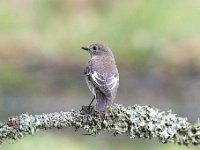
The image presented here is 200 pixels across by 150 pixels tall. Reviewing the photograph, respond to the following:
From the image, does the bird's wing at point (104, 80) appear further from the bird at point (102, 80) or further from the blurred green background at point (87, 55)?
the blurred green background at point (87, 55)

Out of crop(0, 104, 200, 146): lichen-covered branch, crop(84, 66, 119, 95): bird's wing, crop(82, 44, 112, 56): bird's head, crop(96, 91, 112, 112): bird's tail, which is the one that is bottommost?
crop(0, 104, 200, 146): lichen-covered branch

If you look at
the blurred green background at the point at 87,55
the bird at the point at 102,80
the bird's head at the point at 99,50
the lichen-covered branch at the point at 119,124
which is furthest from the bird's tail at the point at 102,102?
the blurred green background at the point at 87,55

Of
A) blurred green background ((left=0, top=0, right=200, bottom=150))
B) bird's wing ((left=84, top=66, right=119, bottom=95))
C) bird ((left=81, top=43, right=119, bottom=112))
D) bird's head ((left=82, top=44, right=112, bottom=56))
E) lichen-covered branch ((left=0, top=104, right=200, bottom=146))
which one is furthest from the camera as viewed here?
blurred green background ((left=0, top=0, right=200, bottom=150))

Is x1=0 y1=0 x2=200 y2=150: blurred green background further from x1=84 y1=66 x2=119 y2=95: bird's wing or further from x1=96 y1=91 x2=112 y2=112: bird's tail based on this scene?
x1=96 y1=91 x2=112 y2=112: bird's tail

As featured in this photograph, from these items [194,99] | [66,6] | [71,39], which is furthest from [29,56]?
[194,99]

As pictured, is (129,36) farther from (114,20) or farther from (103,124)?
(103,124)

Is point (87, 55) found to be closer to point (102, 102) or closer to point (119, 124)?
point (102, 102)

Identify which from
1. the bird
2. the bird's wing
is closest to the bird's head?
the bird
